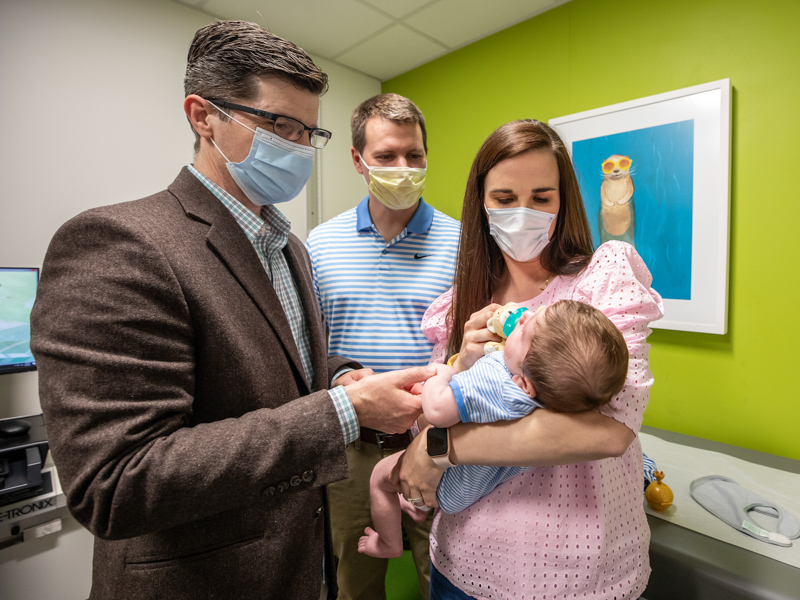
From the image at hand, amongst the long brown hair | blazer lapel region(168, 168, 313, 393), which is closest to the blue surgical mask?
blazer lapel region(168, 168, 313, 393)

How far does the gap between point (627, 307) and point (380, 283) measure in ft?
3.34

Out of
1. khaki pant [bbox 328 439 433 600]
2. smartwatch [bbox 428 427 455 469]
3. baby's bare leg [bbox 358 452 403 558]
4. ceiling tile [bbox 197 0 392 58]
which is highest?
ceiling tile [bbox 197 0 392 58]

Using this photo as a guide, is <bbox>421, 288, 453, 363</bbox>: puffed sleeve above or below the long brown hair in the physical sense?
below

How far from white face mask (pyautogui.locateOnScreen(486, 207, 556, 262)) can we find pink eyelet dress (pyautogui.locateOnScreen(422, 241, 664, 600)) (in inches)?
8.1

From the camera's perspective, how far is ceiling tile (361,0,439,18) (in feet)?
8.41

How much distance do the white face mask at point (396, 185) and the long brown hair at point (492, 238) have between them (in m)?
0.48

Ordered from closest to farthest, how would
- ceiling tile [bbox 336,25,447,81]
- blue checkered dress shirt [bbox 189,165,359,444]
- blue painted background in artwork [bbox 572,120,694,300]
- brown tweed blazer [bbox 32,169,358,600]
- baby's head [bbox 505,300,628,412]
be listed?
brown tweed blazer [bbox 32,169,358,600]
baby's head [bbox 505,300,628,412]
blue checkered dress shirt [bbox 189,165,359,444]
blue painted background in artwork [bbox 572,120,694,300]
ceiling tile [bbox 336,25,447,81]

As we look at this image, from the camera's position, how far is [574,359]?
2.77ft

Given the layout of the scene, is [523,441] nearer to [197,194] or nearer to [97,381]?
[97,381]

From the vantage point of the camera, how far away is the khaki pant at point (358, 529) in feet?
5.73

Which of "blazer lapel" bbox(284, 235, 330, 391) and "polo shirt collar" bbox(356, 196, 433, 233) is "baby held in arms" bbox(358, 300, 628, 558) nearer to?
"blazer lapel" bbox(284, 235, 330, 391)

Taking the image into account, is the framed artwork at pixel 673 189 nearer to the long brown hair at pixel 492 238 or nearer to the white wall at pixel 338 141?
the long brown hair at pixel 492 238

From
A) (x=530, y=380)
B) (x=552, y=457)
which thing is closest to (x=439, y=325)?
(x=530, y=380)

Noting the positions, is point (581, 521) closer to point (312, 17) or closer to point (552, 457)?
point (552, 457)
